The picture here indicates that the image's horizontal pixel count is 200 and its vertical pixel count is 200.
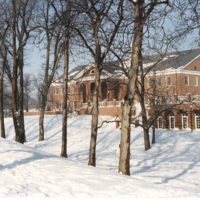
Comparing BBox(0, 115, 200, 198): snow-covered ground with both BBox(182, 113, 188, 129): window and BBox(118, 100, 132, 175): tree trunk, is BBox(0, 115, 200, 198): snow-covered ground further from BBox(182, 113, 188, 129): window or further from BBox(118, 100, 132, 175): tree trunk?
BBox(182, 113, 188, 129): window

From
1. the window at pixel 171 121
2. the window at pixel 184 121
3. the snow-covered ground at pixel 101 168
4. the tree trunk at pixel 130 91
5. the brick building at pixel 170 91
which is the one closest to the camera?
the snow-covered ground at pixel 101 168

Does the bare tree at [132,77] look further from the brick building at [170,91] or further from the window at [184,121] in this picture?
the window at [184,121]

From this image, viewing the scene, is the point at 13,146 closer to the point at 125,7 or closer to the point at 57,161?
the point at 57,161

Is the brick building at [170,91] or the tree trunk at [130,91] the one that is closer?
the tree trunk at [130,91]

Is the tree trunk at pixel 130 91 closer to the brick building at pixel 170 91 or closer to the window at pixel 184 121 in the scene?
the brick building at pixel 170 91

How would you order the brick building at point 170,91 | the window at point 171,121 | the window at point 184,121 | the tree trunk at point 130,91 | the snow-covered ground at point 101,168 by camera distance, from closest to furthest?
the snow-covered ground at point 101,168
the tree trunk at point 130,91
the brick building at point 170,91
the window at point 184,121
the window at point 171,121

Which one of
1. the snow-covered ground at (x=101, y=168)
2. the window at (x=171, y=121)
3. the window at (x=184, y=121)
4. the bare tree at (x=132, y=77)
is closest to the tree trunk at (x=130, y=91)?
the bare tree at (x=132, y=77)

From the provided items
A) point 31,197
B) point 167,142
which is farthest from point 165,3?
point 167,142

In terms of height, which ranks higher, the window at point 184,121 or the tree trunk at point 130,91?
the tree trunk at point 130,91

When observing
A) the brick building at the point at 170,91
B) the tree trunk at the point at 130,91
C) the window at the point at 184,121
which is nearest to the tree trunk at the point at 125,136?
the tree trunk at the point at 130,91

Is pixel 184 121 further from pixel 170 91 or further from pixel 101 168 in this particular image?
pixel 101 168

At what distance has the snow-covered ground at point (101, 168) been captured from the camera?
7309mm

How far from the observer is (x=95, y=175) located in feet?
28.9

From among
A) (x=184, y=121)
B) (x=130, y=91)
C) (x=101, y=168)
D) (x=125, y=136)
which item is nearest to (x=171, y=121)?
(x=184, y=121)
